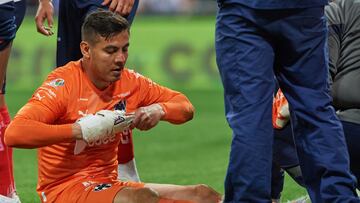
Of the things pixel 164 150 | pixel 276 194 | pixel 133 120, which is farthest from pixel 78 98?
pixel 164 150

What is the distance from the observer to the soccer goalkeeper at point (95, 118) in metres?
4.10

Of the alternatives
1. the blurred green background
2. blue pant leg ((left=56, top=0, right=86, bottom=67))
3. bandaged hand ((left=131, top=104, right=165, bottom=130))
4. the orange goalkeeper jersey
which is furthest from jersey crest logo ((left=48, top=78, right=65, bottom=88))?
the blurred green background

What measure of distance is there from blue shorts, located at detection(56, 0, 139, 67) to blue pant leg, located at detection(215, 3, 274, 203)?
1.26 metres

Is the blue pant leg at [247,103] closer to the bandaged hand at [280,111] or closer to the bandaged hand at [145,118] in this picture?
the bandaged hand at [145,118]

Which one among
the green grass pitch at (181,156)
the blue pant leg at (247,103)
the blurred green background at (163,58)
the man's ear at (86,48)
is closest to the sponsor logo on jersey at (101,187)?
the man's ear at (86,48)

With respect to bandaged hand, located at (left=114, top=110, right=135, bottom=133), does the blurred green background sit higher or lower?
lower

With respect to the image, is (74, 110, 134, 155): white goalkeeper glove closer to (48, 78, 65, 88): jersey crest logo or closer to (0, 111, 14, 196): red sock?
(48, 78, 65, 88): jersey crest logo

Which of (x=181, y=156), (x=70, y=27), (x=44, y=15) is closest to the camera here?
(x=70, y=27)

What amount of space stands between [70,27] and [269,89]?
1670 millimetres

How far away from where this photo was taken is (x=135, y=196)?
4277 mm

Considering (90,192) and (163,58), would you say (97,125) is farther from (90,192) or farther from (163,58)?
(163,58)

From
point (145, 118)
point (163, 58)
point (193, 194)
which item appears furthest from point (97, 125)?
point (163, 58)

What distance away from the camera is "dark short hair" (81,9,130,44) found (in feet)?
14.2

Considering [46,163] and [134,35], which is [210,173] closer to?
[46,163]
